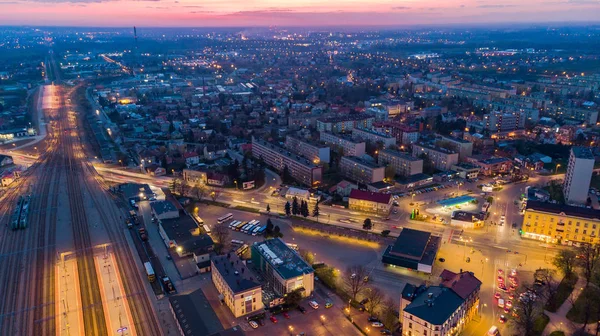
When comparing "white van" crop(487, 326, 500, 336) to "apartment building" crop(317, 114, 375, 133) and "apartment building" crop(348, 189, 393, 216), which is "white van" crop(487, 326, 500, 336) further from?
"apartment building" crop(317, 114, 375, 133)

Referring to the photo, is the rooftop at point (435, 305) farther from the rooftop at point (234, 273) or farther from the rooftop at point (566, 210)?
the rooftop at point (566, 210)

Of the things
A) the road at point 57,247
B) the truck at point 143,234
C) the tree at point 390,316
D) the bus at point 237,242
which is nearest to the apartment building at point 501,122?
the bus at point 237,242

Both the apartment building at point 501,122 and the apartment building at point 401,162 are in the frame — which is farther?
the apartment building at point 501,122

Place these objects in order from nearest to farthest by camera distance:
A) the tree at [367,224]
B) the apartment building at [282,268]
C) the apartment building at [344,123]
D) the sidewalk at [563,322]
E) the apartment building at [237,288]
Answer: the sidewalk at [563,322], the apartment building at [237,288], the apartment building at [282,268], the tree at [367,224], the apartment building at [344,123]

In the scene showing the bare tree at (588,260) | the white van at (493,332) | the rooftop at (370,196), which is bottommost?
the white van at (493,332)

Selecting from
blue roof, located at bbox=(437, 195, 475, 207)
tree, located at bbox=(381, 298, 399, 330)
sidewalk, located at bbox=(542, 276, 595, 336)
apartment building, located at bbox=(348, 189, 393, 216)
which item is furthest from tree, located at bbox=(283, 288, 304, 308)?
blue roof, located at bbox=(437, 195, 475, 207)

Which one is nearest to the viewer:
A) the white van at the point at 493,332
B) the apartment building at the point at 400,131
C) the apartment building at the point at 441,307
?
the apartment building at the point at 441,307
